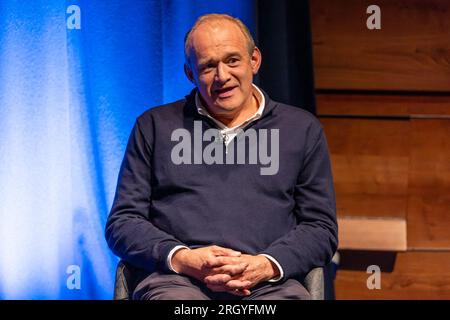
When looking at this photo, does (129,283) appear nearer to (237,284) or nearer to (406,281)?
(237,284)

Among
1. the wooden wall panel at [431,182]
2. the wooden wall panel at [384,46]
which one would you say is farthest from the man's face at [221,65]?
the wooden wall panel at [431,182]

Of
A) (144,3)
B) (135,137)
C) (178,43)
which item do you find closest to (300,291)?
(135,137)

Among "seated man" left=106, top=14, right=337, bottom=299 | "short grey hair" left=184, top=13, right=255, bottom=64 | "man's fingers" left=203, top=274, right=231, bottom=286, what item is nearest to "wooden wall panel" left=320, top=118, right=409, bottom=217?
"seated man" left=106, top=14, right=337, bottom=299

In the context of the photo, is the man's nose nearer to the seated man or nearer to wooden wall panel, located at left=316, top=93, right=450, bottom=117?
the seated man

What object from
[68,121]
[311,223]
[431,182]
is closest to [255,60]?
[311,223]

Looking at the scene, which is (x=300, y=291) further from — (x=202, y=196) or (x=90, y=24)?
(x=90, y=24)

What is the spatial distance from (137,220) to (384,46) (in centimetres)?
137

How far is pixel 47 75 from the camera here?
3.12m

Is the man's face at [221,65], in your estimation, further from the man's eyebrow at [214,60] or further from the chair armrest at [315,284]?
the chair armrest at [315,284]

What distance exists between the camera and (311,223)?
2.39 meters

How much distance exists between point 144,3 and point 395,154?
1210mm

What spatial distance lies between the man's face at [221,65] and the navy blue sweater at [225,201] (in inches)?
3.6

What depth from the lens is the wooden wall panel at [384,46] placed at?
3109mm
